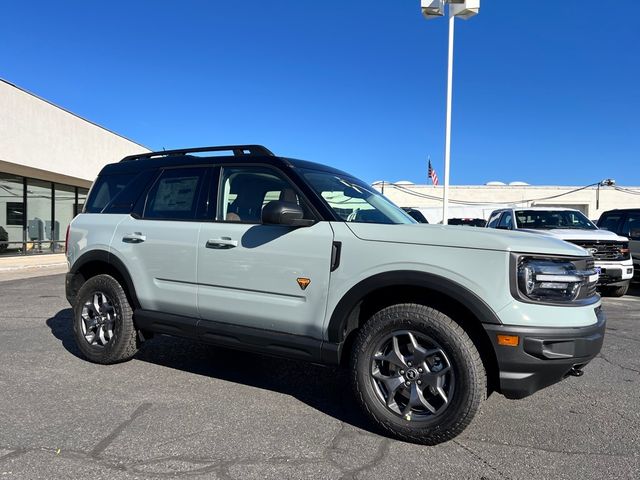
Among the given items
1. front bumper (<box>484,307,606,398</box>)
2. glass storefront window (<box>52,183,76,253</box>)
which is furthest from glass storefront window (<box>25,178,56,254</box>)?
front bumper (<box>484,307,606,398</box>)

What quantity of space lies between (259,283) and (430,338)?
4.46 feet

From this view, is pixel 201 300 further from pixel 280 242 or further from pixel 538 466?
pixel 538 466

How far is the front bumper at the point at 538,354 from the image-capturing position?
9.59 ft

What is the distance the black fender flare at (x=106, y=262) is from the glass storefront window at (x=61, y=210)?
15.2m

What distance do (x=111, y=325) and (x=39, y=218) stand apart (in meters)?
15.0

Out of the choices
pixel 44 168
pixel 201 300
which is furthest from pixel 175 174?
pixel 44 168

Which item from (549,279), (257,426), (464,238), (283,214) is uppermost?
(283,214)

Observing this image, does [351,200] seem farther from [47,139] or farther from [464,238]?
[47,139]

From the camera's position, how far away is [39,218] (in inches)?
685

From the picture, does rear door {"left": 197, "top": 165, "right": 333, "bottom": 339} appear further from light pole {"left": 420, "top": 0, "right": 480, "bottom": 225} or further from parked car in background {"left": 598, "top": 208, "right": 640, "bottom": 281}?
parked car in background {"left": 598, "top": 208, "right": 640, "bottom": 281}

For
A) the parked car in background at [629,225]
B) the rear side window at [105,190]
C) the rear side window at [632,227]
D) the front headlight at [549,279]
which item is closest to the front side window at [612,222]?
the parked car in background at [629,225]

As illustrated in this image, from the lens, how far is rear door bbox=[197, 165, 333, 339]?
3.56 metres

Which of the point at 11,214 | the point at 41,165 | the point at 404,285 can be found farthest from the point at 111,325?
the point at 11,214

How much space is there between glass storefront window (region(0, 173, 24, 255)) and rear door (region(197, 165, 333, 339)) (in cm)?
1402
